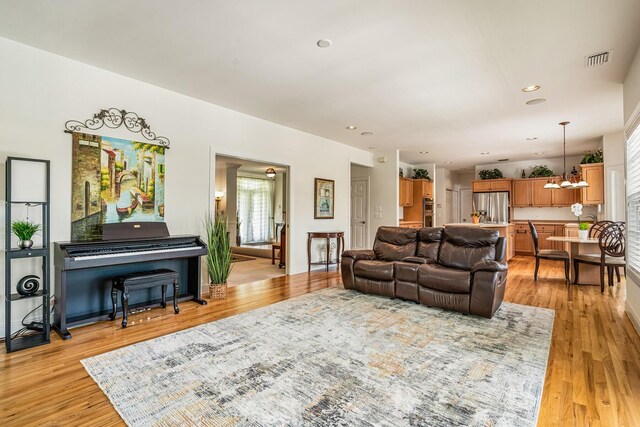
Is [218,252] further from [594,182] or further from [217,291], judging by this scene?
[594,182]

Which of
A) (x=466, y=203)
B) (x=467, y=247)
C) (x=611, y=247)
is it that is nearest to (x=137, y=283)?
(x=467, y=247)

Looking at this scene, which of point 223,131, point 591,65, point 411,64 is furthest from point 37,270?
point 591,65

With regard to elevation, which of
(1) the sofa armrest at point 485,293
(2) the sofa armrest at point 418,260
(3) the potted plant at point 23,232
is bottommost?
(1) the sofa armrest at point 485,293

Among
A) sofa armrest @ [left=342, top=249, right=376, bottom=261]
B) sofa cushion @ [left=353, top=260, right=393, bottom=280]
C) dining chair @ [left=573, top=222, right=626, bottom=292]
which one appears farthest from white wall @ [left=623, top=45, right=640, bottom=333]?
sofa armrest @ [left=342, top=249, right=376, bottom=261]

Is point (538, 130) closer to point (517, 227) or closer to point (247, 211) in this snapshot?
point (517, 227)

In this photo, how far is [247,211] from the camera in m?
10.1

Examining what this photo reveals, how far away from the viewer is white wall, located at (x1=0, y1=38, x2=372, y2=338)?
302 cm

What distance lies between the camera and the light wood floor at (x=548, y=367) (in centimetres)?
184

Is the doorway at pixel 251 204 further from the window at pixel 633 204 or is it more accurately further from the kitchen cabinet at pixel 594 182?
the kitchen cabinet at pixel 594 182

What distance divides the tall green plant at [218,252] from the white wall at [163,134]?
342 mm

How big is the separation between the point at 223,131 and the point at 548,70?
13.4 feet

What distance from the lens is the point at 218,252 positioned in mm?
4297

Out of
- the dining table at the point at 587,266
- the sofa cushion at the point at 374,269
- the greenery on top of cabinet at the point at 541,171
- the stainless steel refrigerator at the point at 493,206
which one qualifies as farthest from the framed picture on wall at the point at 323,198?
the greenery on top of cabinet at the point at 541,171

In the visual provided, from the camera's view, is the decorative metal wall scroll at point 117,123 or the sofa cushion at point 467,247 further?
the sofa cushion at point 467,247
